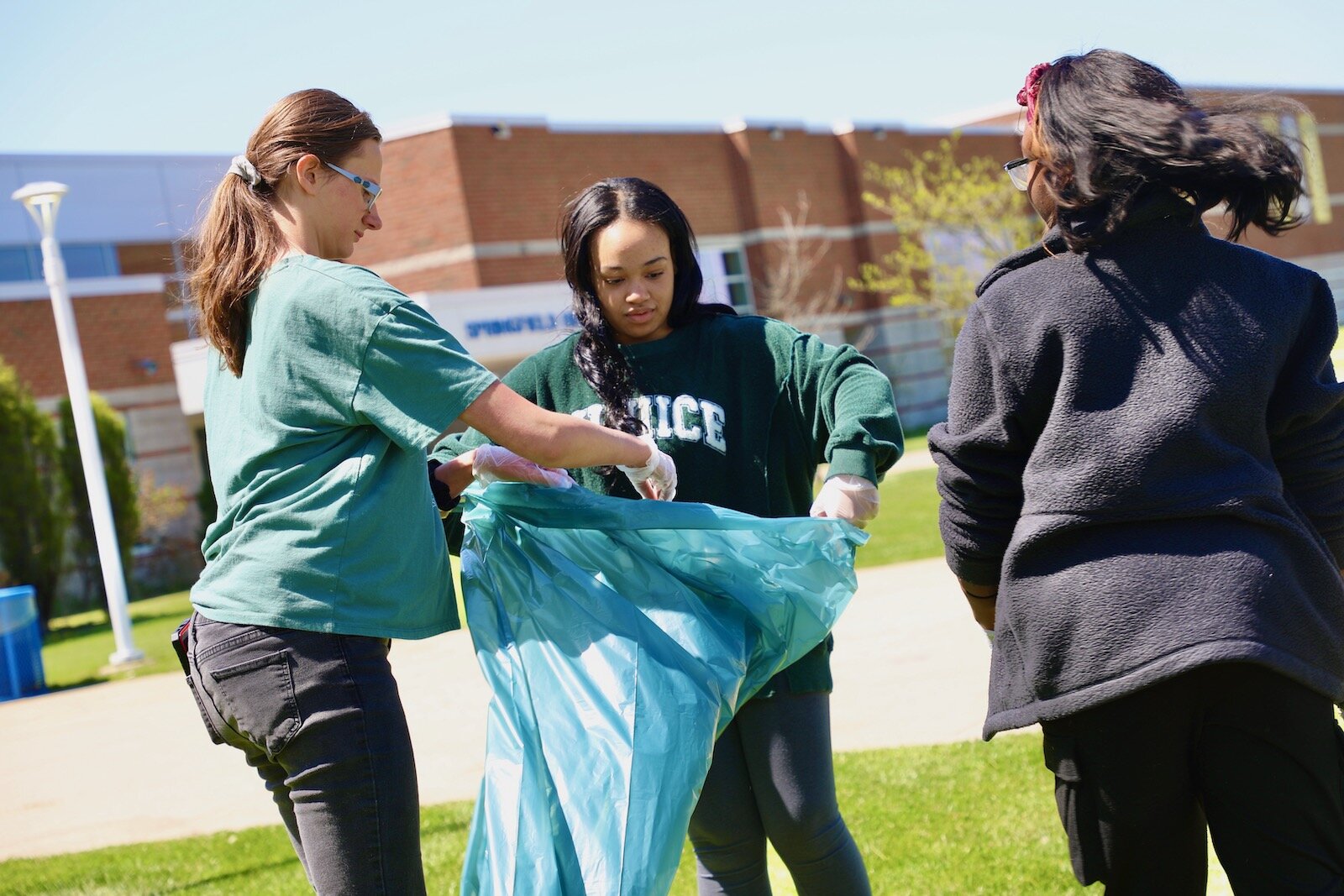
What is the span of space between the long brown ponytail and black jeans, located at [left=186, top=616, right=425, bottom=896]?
0.52 m

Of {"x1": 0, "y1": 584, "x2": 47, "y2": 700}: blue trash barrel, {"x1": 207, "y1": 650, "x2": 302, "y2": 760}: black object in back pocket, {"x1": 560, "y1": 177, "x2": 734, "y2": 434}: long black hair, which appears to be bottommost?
{"x1": 0, "y1": 584, "x2": 47, "y2": 700}: blue trash barrel

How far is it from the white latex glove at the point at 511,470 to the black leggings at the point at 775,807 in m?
0.64

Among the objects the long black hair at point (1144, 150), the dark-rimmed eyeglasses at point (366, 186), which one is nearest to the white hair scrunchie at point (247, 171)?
the dark-rimmed eyeglasses at point (366, 186)

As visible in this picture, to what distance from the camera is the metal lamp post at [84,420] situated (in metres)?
11.3

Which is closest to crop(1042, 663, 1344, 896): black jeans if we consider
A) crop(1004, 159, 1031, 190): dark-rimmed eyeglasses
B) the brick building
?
crop(1004, 159, 1031, 190): dark-rimmed eyeglasses

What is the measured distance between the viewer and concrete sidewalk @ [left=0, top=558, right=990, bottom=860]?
5719 mm

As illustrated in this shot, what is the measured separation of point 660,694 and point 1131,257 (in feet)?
3.73

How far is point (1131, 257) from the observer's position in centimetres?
201

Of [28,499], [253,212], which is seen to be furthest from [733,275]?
[253,212]

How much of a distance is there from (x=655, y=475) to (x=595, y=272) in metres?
0.59

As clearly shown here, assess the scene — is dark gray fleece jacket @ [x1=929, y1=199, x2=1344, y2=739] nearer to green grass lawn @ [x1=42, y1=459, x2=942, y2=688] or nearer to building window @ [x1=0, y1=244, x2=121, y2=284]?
green grass lawn @ [x1=42, y1=459, x2=942, y2=688]

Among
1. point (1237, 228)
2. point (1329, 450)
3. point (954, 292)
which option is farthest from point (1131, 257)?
point (954, 292)

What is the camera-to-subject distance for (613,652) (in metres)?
2.47

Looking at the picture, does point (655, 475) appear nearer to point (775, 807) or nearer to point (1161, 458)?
point (775, 807)
